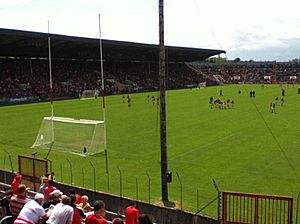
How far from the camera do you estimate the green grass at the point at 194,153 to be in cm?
1762

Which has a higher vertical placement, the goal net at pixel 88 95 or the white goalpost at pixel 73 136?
the goal net at pixel 88 95

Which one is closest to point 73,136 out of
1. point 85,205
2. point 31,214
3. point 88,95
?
point 85,205

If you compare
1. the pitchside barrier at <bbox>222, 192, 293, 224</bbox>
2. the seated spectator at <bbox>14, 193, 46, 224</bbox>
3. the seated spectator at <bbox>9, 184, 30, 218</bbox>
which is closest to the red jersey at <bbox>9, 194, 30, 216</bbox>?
the seated spectator at <bbox>9, 184, 30, 218</bbox>

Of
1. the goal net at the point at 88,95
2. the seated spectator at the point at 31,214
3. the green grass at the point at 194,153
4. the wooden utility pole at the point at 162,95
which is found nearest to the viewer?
the seated spectator at the point at 31,214

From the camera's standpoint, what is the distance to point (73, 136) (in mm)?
25719

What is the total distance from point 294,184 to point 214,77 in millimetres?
106546

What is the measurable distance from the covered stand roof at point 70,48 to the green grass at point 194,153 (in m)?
18.9

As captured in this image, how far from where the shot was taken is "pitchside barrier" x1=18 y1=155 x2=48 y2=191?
16.0 meters

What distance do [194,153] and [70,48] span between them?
166 feet

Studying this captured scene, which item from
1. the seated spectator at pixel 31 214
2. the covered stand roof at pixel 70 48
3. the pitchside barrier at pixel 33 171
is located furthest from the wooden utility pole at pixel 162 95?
the covered stand roof at pixel 70 48

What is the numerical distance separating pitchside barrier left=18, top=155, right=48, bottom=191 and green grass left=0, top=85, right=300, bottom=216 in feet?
7.37

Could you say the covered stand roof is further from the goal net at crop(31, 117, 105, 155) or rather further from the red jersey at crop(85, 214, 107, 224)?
the red jersey at crop(85, 214, 107, 224)

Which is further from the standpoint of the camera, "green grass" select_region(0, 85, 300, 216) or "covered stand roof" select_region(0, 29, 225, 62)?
"covered stand roof" select_region(0, 29, 225, 62)

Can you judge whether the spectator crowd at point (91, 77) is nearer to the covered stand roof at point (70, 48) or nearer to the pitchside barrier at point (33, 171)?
the covered stand roof at point (70, 48)
